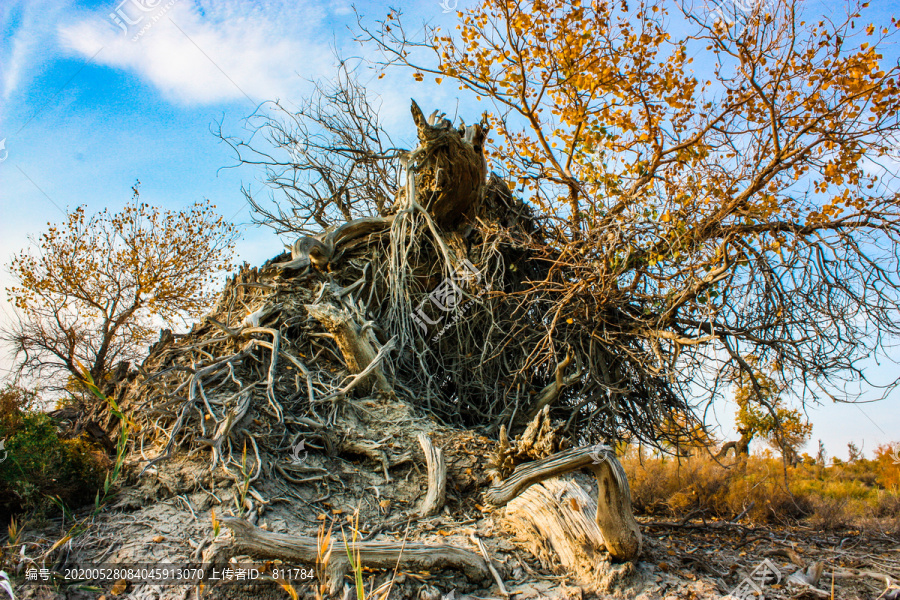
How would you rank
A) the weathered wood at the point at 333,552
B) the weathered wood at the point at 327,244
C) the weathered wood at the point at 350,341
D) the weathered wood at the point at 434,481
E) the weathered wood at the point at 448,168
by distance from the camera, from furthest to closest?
1. the weathered wood at the point at 327,244
2. the weathered wood at the point at 448,168
3. the weathered wood at the point at 350,341
4. the weathered wood at the point at 434,481
5. the weathered wood at the point at 333,552

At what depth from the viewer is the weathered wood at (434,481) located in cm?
388

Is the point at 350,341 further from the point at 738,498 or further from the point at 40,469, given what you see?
the point at 738,498

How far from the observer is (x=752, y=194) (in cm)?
499

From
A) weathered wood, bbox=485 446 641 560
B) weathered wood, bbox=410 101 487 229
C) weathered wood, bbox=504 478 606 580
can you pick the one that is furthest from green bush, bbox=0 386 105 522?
weathered wood, bbox=410 101 487 229

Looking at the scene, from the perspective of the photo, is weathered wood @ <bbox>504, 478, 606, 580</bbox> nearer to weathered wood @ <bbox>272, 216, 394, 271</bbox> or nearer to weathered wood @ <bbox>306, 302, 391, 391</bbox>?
weathered wood @ <bbox>306, 302, 391, 391</bbox>

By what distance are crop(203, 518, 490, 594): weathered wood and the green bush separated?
146 cm

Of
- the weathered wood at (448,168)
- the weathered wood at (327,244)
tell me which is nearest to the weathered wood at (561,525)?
A: the weathered wood at (327,244)

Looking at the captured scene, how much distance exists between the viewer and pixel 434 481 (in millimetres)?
4012

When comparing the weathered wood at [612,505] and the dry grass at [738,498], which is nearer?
the weathered wood at [612,505]

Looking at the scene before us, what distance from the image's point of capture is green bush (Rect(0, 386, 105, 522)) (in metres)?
3.32

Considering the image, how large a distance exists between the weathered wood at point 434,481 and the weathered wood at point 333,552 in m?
0.86

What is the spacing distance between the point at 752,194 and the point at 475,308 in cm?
328

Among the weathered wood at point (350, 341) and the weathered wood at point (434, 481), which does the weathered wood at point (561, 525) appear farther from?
the weathered wood at point (350, 341)

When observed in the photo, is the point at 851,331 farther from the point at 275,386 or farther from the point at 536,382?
the point at 275,386
